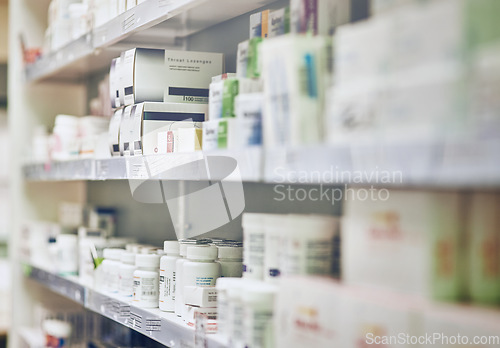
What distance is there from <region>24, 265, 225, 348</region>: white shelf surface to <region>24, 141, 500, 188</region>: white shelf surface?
1.25ft

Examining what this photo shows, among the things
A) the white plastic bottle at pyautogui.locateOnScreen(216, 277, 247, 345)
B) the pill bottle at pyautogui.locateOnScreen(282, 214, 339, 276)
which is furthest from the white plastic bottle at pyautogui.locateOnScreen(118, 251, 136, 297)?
the pill bottle at pyautogui.locateOnScreen(282, 214, 339, 276)

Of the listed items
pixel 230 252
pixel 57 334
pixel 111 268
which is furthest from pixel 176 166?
pixel 57 334

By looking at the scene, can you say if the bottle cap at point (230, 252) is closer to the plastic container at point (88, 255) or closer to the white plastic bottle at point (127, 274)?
the white plastic bottle at point (127, 274)

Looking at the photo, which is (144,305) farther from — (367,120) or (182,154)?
(367,120)

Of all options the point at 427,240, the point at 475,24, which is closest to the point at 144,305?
the point at 427,240

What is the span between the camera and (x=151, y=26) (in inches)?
77.4

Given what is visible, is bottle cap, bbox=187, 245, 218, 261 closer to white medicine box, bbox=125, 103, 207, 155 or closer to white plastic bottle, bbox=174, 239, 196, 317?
white plastic bottle, bbox=174, 239, 196, 317

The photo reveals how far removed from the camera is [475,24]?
35.9 inches

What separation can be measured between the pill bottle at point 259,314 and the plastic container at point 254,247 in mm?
108

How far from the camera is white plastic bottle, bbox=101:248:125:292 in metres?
2.16

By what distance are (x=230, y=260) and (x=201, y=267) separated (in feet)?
0.36

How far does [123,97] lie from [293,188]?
63 cm

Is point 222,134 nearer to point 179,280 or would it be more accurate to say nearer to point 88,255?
point 179,280

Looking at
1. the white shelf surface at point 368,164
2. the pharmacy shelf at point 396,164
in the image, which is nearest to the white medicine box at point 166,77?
the white shelf surface at point 368,164
